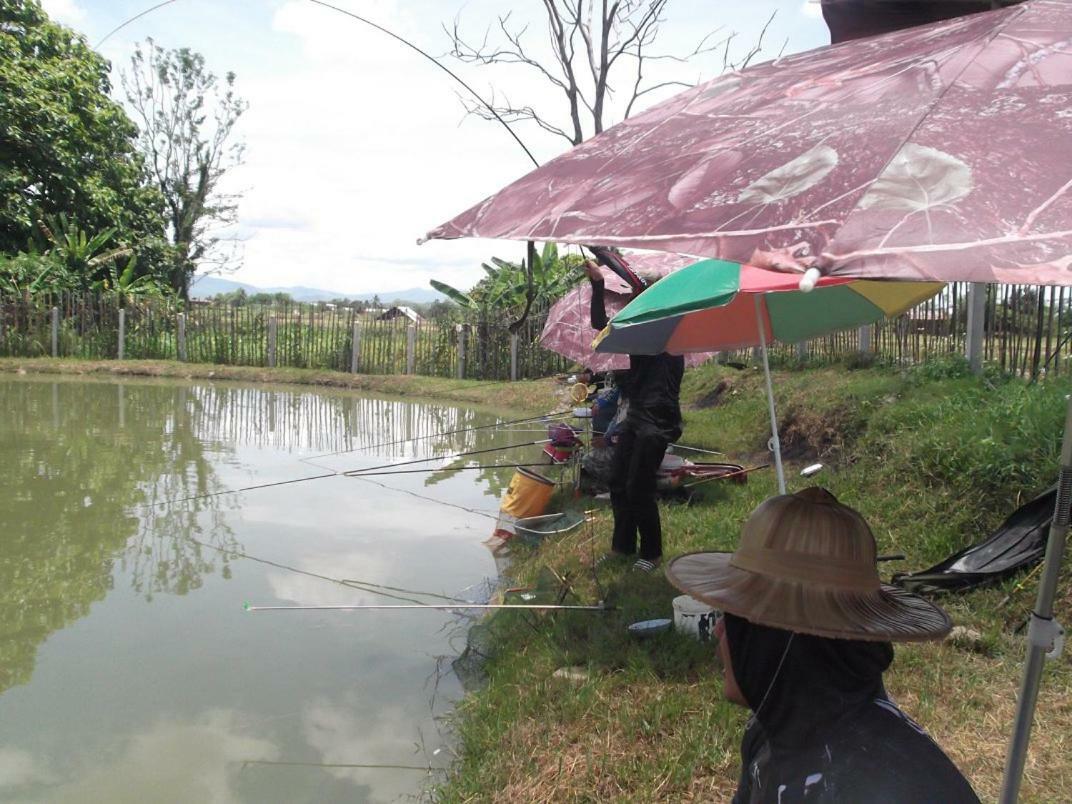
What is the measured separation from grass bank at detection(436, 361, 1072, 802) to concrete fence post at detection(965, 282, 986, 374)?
621 millimetres

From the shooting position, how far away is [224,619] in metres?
5.05

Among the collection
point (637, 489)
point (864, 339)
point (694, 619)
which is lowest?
point (694, 619)

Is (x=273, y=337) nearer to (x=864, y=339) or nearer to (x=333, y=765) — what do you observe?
(x=864, y=339)

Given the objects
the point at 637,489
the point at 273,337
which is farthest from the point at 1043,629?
the point at 273,337

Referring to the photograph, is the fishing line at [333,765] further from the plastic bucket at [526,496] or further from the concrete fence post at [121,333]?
the concrete fence post at [121,333]

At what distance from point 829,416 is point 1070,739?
430 cm

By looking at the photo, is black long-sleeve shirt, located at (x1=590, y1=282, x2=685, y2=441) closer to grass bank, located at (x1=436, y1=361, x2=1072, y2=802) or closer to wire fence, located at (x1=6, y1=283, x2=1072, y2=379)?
grass bank, located at (x1=436, y1=361, x2=1072, y2=802)

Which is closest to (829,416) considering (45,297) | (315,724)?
(315,724)

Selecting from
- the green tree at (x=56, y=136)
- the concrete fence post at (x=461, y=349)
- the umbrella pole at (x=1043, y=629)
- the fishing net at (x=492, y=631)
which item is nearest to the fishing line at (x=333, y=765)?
the fishing net at (x=492, y=631)

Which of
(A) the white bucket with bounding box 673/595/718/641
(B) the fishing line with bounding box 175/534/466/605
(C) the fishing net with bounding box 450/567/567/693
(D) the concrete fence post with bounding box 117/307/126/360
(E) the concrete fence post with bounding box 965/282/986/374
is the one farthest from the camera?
(D) the concrete fence post with bounding box 117/307/126/360

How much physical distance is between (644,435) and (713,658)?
1.46m

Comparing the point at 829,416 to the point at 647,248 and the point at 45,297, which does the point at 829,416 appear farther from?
the point at 45,297

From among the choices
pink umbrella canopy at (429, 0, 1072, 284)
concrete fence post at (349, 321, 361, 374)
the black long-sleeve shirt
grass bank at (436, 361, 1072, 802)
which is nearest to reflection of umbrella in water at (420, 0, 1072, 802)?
pink umbrella canopy at (429, 0, 1072, 284)

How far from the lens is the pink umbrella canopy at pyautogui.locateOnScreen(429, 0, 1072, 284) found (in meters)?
1.25
